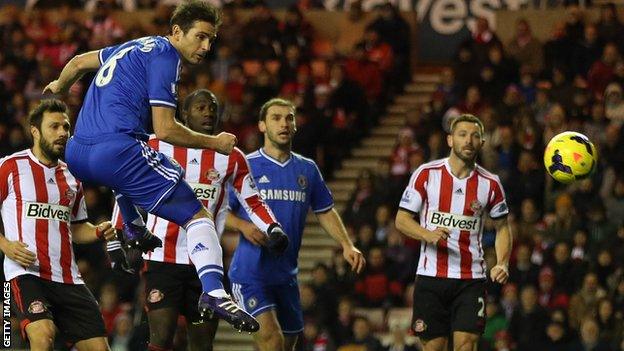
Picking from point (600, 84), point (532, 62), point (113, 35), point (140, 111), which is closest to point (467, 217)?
point (140, 111)

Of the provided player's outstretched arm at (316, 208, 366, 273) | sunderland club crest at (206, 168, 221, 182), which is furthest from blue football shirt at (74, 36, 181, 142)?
player's outstretched arm at (316, 208, 366, 273)

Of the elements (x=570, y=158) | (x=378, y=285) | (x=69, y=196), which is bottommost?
(x=378, y=285)

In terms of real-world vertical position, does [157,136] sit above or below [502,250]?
above

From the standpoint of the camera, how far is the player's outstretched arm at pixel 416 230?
32.9ft

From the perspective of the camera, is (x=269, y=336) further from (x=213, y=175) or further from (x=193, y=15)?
(x=193, y=15)

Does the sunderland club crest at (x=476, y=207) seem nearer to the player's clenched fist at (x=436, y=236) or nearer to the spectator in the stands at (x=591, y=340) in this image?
the player's clenched fist at (x=436, y=236)

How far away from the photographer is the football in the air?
10.6m

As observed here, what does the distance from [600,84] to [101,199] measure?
6324 millimetres

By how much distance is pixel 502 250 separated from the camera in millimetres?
10281

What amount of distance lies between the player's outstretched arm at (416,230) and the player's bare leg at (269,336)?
1.18 m

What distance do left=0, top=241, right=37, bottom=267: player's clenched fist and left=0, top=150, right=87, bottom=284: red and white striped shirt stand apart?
15 cm

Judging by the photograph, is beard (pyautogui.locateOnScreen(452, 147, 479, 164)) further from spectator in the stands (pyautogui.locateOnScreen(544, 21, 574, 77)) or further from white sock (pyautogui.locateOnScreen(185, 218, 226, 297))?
spectator in the stands (pyautogui.locateOnScreen(544, 21, 574, 77))

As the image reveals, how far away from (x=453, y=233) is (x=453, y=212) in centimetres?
16

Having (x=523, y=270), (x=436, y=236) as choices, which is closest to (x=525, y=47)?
(x=523, y=270)
